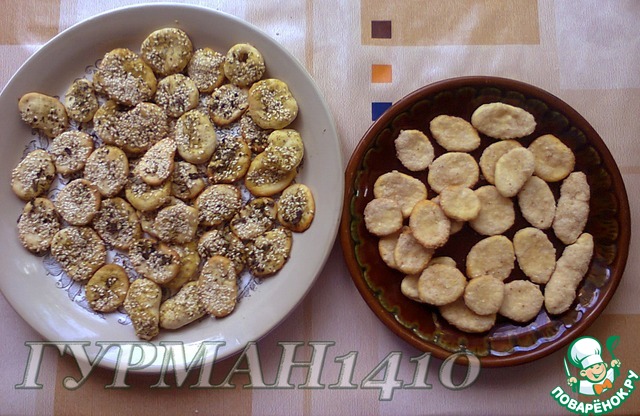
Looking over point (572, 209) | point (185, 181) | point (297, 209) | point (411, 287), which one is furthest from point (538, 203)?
point (185, 181)

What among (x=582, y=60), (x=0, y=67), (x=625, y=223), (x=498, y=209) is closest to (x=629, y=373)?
A: (x=625, y=223)

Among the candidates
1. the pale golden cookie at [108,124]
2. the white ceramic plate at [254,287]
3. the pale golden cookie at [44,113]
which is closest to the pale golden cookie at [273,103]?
the white ceramic plate at [254,287]

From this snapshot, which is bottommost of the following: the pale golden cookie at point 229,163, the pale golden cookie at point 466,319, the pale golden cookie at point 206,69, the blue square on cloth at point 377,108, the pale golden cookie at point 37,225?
the pale golden cookie at point 466,319

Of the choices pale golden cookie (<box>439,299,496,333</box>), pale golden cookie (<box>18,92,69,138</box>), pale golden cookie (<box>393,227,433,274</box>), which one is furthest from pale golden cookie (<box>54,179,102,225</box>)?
pale golden cookie (<box>439,299,496,333</box>)

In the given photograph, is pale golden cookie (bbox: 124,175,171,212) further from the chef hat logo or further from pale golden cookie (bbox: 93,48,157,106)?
the chef hat logo

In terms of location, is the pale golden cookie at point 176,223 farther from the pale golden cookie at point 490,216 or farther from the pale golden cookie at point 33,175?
the pale golden cookie at point 490,216

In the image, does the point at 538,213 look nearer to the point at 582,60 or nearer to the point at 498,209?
the point at 498,209
